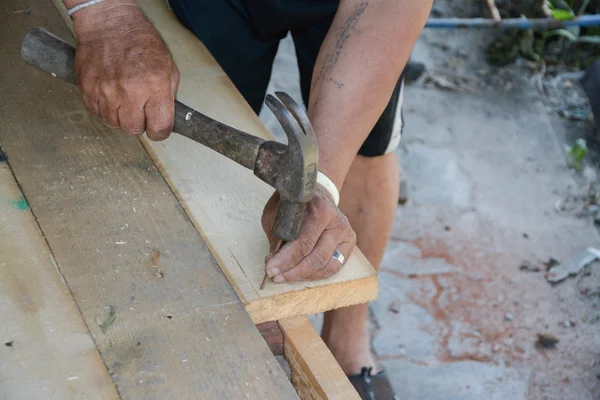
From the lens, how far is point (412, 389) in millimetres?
2658

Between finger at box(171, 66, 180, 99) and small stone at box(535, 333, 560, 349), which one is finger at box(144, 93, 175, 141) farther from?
small stone at box(535, 333, 560, 349)

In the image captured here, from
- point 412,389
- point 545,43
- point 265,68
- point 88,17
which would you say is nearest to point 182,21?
point 265,68

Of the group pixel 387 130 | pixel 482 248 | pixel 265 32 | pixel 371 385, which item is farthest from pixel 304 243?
pixel 482 248

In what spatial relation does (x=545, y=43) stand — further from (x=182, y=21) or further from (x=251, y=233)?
(x=251, y=233)

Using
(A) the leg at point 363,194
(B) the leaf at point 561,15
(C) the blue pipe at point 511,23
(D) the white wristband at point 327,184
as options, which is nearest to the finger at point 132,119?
(D) the white wristband at point 327,184

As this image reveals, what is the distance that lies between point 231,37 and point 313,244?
96 centimetres

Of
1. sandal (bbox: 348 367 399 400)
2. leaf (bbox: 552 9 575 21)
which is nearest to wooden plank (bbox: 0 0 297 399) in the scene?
sandal (bbox: 348 367 399 400)

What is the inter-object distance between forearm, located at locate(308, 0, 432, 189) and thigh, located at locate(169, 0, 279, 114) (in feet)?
1.63

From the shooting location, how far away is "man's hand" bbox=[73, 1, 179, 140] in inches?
63.2

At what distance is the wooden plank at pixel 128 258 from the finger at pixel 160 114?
0.42ft

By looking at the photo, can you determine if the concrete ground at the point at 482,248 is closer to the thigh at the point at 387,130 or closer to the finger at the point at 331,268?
the thigh at the point at 387,130

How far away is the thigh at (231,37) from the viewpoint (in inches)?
87.0

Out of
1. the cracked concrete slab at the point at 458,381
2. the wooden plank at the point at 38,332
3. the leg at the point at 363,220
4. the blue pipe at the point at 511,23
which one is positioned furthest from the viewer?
the blue pipe at the point at 511,23

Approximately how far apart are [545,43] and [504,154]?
1134 mm
